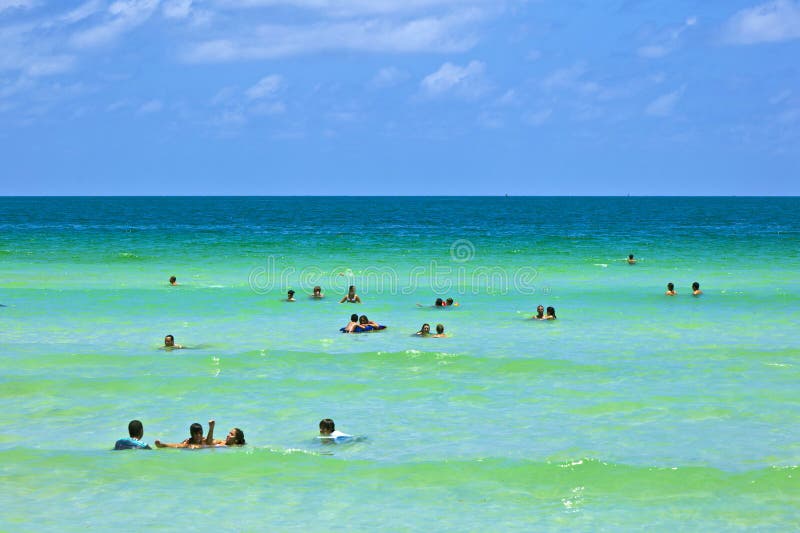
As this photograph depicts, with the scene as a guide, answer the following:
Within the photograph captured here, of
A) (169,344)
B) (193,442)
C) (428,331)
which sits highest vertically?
(428,331)

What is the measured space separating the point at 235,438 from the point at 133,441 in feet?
6.35

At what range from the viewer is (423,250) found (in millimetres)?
74875

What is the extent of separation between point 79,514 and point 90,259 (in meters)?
51.5

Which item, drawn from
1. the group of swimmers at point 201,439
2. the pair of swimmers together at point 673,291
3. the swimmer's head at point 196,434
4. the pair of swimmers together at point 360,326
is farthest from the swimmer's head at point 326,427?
the pair of swimmers together at point 673,291

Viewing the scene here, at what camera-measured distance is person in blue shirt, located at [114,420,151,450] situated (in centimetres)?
1755

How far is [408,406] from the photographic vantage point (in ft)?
68.7

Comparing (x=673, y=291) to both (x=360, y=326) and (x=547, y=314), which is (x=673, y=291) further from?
(x=360, y=326)

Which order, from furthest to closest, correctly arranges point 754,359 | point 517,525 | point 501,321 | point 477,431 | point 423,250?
1. point 423,250
2. point 501,321
3. point 754,359
4. point 477,431
5. point 517,525

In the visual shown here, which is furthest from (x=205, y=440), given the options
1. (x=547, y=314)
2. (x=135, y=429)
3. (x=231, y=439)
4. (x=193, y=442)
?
(x=547, y=314)

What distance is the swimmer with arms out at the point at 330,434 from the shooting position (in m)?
18.1

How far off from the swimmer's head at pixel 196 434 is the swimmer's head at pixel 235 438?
1.72 feet

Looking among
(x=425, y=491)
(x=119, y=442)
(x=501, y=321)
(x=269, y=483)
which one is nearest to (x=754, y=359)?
(x=501, y=321)

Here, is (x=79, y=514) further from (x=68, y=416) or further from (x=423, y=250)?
(x=423, y=250)

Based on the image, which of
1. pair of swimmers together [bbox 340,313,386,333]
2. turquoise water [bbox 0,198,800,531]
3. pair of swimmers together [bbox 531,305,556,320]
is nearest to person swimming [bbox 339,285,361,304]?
turquoise water [bbox 0,198,800,531]
